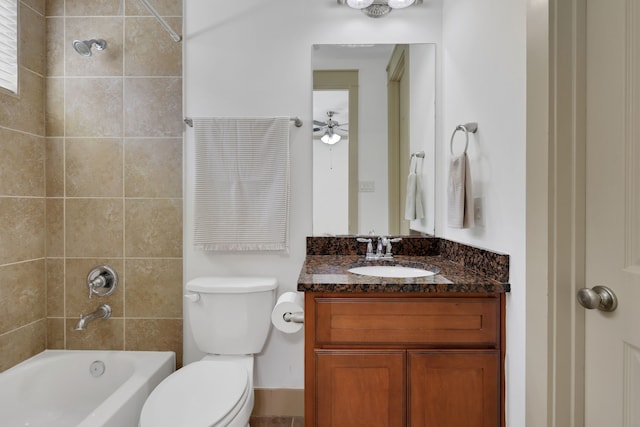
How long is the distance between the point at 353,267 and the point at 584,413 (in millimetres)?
921

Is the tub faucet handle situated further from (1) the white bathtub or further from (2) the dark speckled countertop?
(2) the dark speckled countertop

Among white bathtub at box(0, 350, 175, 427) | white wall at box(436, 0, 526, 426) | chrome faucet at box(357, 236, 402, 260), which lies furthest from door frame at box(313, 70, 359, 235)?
white bathtub at box(0, 350, 175, 427)

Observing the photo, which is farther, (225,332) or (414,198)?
(414,198)

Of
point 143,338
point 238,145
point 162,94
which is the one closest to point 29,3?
point 162,94

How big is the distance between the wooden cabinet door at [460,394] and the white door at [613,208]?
1.02 ft

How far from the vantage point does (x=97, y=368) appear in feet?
6.01

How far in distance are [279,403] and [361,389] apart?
85 centimetres

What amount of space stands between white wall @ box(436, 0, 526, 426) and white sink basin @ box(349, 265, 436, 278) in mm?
268

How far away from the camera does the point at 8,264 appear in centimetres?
170

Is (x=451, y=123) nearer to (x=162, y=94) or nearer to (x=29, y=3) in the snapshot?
(x=162, y=94)

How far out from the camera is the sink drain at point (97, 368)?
5.99 feet

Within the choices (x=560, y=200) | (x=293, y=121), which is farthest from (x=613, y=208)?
(x=293, y=121)

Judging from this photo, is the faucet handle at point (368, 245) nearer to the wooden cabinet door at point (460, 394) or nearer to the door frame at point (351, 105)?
the door frame at point (351, 105)

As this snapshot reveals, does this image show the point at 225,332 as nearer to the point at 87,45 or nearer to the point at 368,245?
Answer: the point at 368,245
